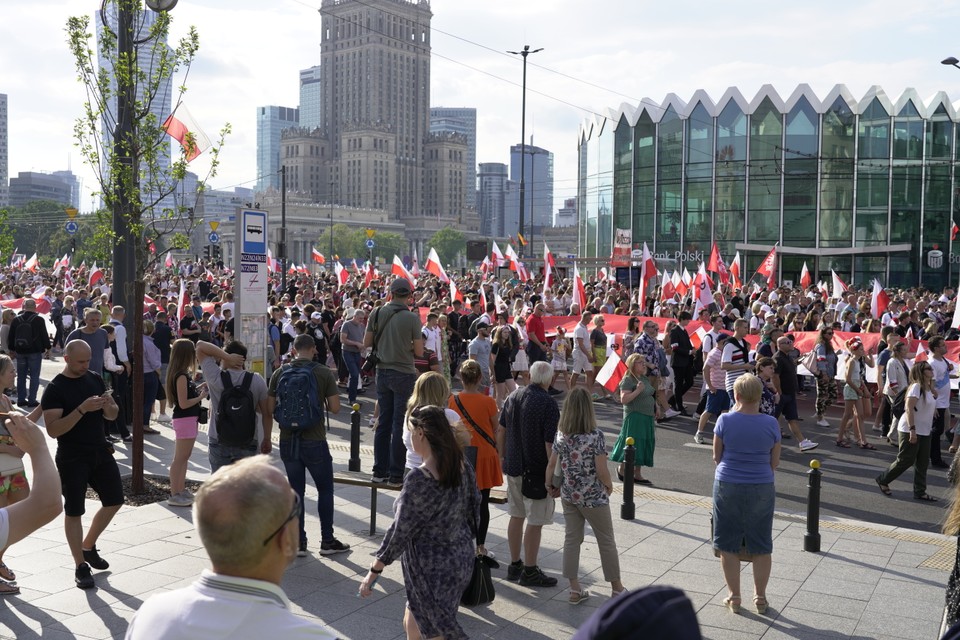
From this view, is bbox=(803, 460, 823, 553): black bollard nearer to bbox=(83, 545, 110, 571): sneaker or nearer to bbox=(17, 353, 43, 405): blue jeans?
bbox=(83, 545, 110, 571): sneaker

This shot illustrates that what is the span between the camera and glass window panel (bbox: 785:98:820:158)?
51.8 m

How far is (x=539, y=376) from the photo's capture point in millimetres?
7555

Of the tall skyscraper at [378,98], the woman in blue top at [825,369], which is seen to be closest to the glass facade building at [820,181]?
the woman in blue top at [825,369]

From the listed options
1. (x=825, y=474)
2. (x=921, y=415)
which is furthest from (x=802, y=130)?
(x=921, y=415)

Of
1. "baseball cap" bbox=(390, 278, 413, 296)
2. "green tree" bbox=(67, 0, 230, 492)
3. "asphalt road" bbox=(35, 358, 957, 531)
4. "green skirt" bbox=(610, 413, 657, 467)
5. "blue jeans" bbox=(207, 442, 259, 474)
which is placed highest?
"green tree" bbox=(67, 0, 230, 492)

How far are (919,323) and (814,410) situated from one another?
5.39 m

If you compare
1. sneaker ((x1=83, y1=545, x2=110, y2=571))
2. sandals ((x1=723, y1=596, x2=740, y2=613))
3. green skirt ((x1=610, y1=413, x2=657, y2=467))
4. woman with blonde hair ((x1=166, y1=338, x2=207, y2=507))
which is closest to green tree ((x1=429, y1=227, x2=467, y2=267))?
green skirt ((x1=610, y1=413, x2=657, y2=467))

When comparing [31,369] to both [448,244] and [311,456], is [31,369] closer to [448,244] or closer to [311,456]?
[311,456]

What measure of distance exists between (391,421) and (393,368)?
702 mm

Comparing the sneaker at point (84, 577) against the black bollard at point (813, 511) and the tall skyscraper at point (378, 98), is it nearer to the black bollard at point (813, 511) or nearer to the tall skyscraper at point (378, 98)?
the black bollard at point (813, 511)

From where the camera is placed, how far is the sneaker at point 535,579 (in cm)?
743

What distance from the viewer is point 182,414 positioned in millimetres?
9719

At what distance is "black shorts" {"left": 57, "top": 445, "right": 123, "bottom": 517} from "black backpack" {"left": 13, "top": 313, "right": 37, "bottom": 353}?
9.70m

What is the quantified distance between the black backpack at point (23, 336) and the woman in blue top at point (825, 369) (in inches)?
511
